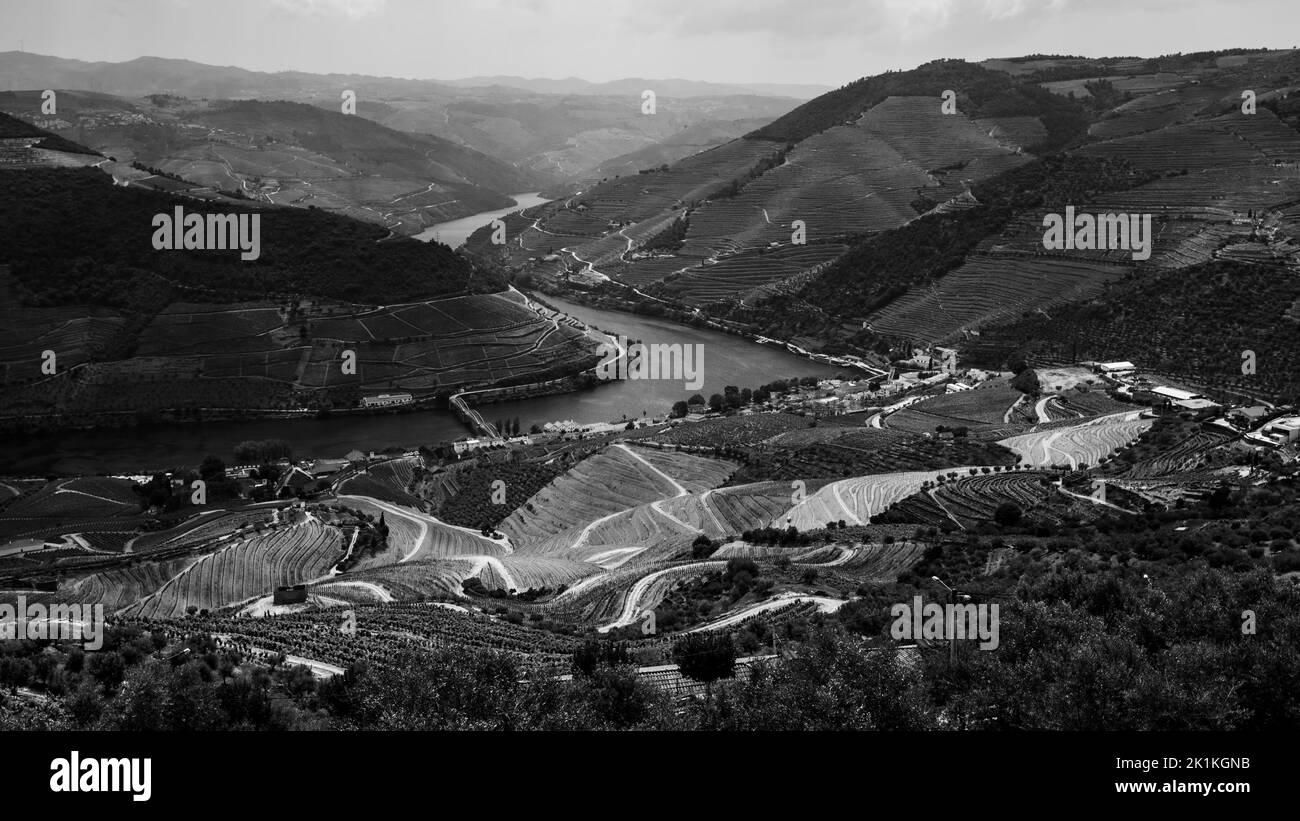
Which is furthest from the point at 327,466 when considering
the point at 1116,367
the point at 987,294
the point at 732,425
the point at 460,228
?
the point at 460,228

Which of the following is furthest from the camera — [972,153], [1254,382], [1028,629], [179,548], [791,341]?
[972,153]

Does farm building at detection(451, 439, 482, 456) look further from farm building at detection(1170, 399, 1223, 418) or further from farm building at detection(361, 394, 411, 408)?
farm building at detection(1170, 399, 1223, 418)

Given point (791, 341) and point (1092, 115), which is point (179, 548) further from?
point (1092, 115)

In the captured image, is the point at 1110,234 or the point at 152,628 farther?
the point at 1110,234

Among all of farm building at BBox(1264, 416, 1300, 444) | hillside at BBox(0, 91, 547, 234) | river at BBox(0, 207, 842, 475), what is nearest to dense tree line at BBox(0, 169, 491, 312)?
river at BBox(0, 207, 842, 475)

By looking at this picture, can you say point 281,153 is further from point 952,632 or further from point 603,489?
point 952,632

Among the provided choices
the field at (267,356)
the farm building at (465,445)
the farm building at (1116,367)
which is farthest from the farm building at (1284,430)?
the field at (267,356)

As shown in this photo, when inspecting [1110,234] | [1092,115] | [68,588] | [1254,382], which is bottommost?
[68,588]

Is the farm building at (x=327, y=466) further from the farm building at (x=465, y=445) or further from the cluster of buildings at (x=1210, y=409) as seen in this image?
the cluster of buildings at (x=1210, y=409)

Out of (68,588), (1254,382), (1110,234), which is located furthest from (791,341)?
(68,588)
